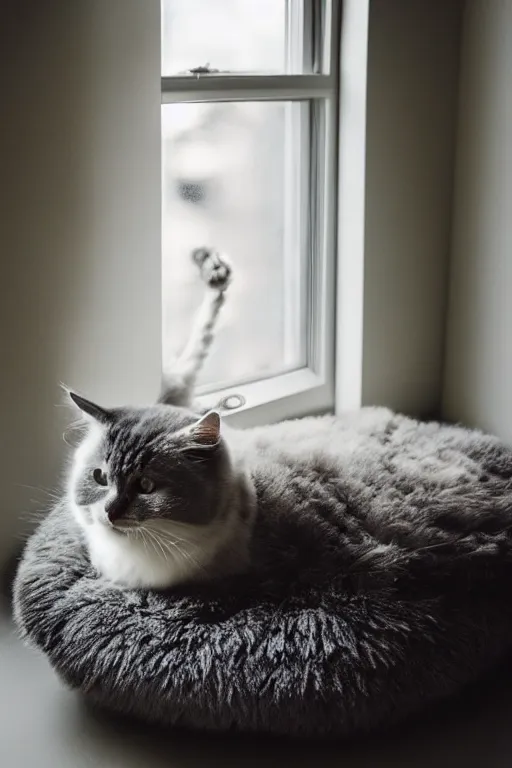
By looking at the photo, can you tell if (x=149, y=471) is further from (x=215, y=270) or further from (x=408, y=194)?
(x=408, y=194)

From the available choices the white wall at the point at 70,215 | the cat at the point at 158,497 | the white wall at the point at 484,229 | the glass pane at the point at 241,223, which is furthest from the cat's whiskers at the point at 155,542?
the white wall at the point at 484,229

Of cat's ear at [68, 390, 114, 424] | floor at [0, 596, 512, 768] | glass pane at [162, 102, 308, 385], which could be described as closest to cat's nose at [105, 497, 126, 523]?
cat's ear at [68, 390, 114, 424]

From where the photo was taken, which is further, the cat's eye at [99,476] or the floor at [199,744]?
the cat's eye at [99,476]

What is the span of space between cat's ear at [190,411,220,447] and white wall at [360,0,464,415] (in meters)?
0.74

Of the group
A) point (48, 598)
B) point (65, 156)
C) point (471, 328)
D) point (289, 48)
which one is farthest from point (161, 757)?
point (289, 48)

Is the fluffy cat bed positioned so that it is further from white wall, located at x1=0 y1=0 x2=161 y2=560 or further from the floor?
white wall, located at x1=0 y1=0 x2=161 y2=560

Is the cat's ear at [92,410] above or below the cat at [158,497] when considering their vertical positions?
above

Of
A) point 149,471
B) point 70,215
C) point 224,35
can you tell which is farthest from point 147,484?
point 224,35

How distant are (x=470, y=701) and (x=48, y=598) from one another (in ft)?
2.03

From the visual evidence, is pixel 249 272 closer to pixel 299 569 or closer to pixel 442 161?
pixel 442 161

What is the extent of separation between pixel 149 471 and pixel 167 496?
0.04 m

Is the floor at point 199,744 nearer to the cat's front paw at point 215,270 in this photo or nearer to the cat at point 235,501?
the cat at point 235,501

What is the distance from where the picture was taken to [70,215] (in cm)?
143

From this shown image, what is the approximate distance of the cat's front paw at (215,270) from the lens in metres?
1.66
